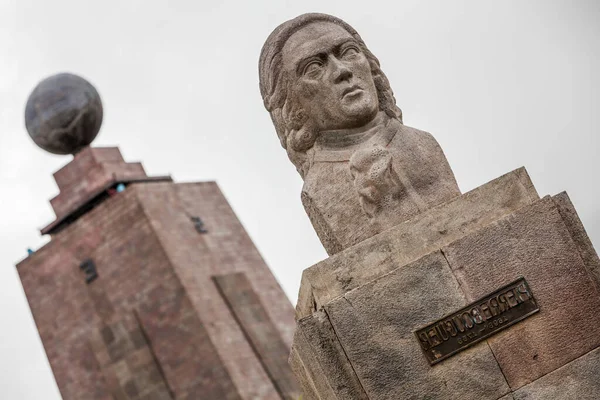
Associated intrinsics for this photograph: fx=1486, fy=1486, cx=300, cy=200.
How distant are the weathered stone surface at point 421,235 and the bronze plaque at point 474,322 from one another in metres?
0.36

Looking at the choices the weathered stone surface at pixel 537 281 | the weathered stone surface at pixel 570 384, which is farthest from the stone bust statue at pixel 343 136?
the weathered stone surface at pixel 570 384

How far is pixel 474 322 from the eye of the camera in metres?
6.81

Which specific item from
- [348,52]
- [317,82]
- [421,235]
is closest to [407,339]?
[421,235]

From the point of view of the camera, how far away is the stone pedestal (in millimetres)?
6742

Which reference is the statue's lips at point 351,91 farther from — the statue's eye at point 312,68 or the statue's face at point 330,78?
the statue's eye at point 312,68

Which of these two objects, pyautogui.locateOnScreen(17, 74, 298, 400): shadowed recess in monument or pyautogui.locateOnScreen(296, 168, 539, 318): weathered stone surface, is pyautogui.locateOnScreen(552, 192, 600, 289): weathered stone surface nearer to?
pyautogui.locateOnScreen(296, 168, 539, 318): weathered stone surface

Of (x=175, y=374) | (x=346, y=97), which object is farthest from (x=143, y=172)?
(x=346, y=97)

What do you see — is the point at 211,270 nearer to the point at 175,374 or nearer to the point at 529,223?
the point at 175,374

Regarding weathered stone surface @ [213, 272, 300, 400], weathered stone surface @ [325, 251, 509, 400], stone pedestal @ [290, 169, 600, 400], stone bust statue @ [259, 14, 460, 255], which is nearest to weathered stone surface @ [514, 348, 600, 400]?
stone pedestal @ [290, 169, 600, 400]

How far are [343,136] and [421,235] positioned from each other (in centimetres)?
100

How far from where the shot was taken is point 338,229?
24.7 feet

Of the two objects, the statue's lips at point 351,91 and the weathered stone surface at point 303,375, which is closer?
the weathered stone surface at point 303,375

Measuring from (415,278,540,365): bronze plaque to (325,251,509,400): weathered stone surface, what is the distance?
0.11 feet

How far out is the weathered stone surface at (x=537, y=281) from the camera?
22.2 ft
